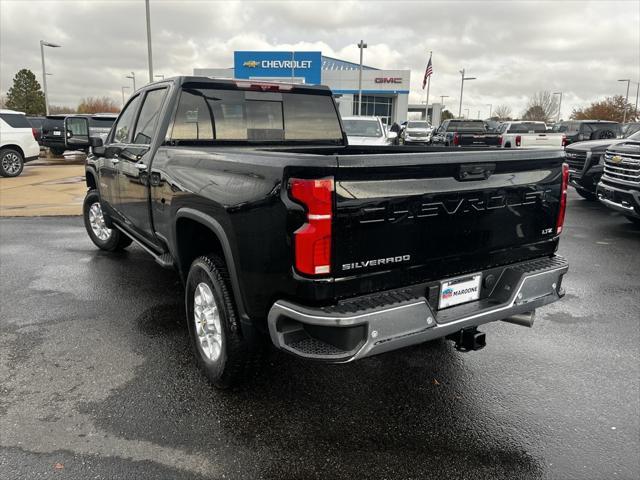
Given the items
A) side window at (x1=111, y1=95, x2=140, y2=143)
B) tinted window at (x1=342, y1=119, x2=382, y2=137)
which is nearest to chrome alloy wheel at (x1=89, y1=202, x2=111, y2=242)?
side window at (x1=111, y1=95, x2=140, y2=143)

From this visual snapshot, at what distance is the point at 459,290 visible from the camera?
9.44ft

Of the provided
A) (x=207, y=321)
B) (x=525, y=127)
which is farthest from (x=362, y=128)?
(x=207, y=321)

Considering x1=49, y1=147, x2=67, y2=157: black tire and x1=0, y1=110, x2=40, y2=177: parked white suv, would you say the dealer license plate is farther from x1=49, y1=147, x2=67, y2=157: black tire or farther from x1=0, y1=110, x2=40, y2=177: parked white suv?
x1=49, y1=147, x2=67, y2=157: black tire

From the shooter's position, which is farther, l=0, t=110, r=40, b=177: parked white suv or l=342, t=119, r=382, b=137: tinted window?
l=0, t=110, r=40, b=177: parked white suv

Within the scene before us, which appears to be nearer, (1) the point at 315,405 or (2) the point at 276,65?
(1) the point at 315,405

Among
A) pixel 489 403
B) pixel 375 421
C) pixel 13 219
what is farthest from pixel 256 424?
pixel 13 219

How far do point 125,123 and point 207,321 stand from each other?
2918 mm

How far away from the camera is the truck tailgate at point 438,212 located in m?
2.41

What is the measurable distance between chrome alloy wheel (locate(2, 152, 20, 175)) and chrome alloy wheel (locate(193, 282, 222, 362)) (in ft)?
49.9

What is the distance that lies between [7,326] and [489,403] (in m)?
3.86

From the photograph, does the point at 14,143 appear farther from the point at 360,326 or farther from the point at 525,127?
the point at 525,127

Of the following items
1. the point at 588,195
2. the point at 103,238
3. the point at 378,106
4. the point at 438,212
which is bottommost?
the point at 103,238

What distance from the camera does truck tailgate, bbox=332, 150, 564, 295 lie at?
2.41 meters

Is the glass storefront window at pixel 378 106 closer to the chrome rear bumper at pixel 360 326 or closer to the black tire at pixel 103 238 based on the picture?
the black tire at pixel 103 238
